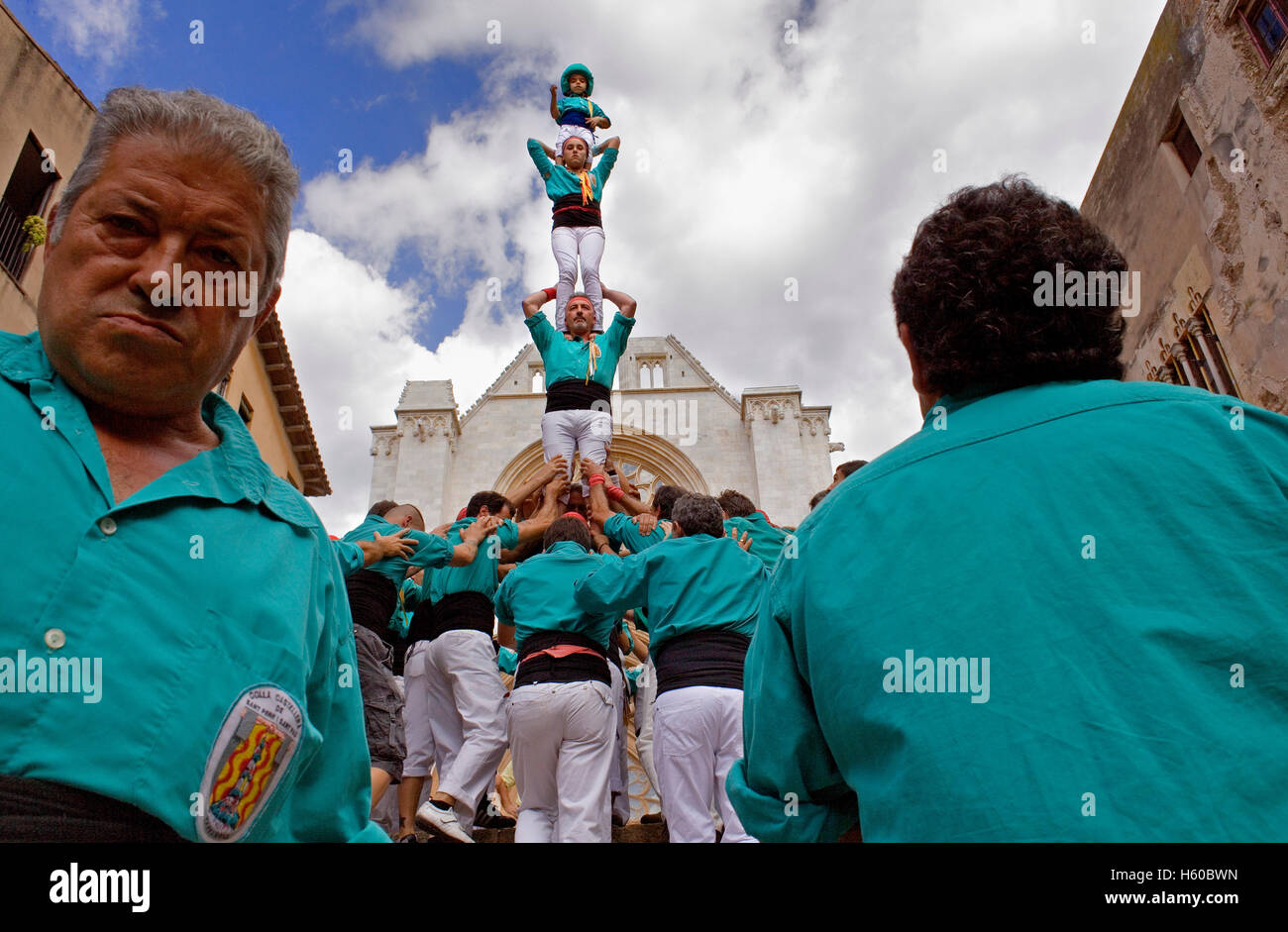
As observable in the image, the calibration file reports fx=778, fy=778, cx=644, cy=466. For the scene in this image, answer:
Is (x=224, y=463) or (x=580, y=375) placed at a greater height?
(x=580, y=375)

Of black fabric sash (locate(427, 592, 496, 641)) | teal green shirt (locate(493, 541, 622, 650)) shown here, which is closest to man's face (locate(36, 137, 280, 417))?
teal green shirt (locate(493, 541, 622, 650))

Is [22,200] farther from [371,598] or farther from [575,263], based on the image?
[371,598]

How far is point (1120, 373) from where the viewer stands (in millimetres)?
1653

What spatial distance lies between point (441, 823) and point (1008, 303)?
14.8 ft

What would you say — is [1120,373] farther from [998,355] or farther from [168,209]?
[168,209]

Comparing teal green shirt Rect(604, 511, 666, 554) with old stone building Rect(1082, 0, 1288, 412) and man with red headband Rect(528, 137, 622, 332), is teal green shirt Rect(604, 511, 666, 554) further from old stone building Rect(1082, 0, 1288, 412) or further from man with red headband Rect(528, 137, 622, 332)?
old stone building Rect(1082, 0, 1288, 412)

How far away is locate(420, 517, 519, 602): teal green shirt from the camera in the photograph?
6219 millimetres

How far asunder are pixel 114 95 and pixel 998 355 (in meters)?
1.95

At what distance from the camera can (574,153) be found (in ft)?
33.0

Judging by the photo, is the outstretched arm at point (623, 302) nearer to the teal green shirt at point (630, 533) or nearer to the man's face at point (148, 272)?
the teal green shirt at point (630, 533)

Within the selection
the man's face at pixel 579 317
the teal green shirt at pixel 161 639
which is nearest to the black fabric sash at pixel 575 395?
the man's face at pixel 579 317

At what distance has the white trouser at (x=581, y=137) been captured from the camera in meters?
10.2

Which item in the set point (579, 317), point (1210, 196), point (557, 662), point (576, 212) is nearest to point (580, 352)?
point (579, 317)
